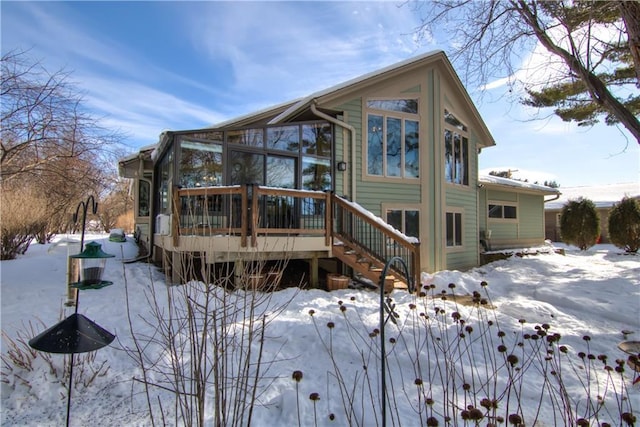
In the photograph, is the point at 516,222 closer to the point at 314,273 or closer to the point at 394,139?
the point at 394,139

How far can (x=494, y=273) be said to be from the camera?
8.89 meters

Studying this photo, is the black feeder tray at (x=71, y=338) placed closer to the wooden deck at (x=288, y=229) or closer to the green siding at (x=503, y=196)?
the wooden deck at (x=288, y=229)

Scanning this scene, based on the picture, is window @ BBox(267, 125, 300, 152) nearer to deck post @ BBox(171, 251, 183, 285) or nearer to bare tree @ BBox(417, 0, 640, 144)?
deck post @ BBox(171, 251, 183, 285)

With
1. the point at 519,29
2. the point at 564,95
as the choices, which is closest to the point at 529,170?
the point at 564,95

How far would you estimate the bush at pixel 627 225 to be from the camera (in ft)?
40.9

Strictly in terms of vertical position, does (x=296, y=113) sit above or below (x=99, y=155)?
above

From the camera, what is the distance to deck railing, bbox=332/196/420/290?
21.0 feet

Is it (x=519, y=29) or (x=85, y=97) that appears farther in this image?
(x=85, y=97)

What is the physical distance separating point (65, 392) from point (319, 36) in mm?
7692

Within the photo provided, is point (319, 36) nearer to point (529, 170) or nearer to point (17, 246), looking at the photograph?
point (17, 246)

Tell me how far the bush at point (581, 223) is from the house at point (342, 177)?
7689mm

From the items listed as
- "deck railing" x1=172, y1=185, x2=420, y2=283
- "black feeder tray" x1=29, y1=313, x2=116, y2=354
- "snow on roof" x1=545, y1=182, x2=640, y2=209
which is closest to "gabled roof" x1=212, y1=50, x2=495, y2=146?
"deck railing" x1=172, y1=185, x2=420, y2=283

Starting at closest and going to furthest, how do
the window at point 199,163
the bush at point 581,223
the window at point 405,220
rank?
the window at point 199,163 < the window at point 405,220 < the bush at point 581,223

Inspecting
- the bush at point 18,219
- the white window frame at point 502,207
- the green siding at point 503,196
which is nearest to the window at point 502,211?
the white window frame at point 502,207
